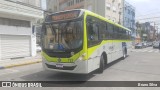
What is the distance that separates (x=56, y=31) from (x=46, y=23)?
81cm

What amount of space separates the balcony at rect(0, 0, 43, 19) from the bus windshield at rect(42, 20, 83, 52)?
8631 millimetres

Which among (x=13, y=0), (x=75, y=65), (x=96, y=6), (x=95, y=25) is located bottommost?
(x=75, y=65)

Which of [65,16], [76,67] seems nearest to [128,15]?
[65,16]

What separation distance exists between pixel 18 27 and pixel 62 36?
11.3 metres

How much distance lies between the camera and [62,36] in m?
8.53

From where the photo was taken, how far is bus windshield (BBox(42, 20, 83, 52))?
8266 mm

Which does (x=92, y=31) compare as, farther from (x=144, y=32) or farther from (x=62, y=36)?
(x=144, y=32)

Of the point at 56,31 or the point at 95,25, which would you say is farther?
the point at 95,25

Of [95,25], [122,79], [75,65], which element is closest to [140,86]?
[122,79]

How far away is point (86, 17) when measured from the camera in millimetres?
8555

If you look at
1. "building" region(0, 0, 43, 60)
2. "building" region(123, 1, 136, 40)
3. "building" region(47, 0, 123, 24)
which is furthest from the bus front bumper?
"building" region(123, 1, 136, 40)

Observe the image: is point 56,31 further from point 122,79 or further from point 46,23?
point 122,79

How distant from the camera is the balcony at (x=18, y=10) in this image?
632 inches

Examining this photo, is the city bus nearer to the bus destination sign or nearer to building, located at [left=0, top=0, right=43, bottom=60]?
the bus destination sign
